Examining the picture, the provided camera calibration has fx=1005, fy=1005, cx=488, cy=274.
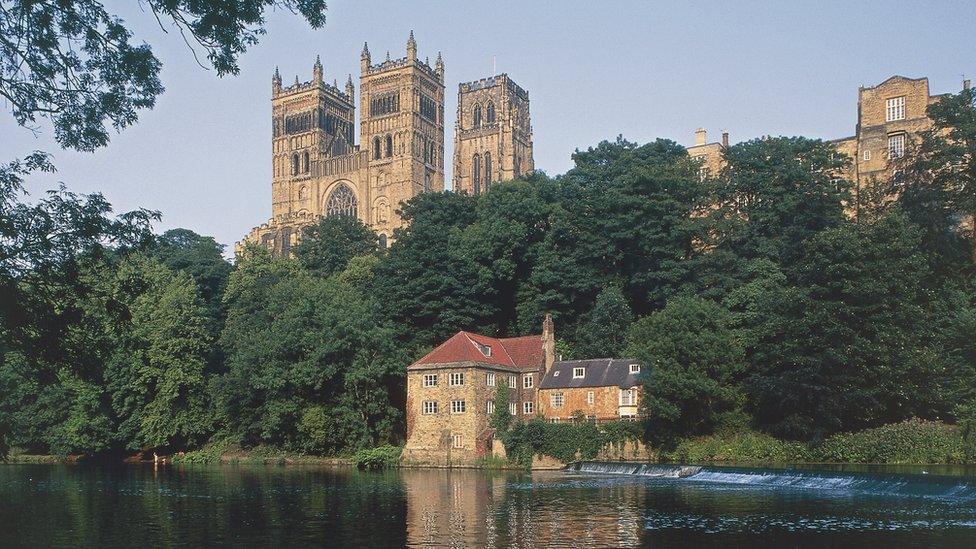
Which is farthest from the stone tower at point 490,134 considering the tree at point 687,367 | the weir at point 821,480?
the weir at point 821,480

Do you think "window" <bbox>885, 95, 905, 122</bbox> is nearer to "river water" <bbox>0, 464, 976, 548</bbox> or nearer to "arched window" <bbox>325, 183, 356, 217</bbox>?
"river water" <bbox>0, 464, 976, 548</bbox>

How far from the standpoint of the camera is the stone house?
2291 inches

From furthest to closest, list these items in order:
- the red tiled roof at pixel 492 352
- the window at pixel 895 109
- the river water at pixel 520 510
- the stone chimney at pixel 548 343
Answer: the window at pixel 895 109 < the stone chimney at pixel 548 343 < the red tiled roof at pixel 492 352 < the river water at pixel 520 510

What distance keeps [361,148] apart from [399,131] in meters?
6.86

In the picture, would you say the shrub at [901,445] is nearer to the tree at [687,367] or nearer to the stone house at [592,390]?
the tree at [687,367]

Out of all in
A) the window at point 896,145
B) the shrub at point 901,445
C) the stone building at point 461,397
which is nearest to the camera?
the shrub at point 901,445

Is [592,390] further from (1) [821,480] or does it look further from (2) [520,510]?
(2) [520,510]

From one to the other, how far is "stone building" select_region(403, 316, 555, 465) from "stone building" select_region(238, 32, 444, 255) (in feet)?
244

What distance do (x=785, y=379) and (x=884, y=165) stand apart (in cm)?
3023

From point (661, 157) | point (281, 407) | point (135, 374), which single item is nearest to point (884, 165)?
point (661, 157)

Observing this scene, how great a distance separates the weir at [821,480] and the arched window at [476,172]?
4056 inches

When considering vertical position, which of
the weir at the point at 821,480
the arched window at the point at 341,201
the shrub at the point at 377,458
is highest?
the arched window at the point at 341,201

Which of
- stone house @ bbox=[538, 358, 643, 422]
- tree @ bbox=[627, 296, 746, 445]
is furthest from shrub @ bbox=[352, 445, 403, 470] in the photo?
tree @ bbox=[627, 296, 746, 445]

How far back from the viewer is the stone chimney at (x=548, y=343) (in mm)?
63216
